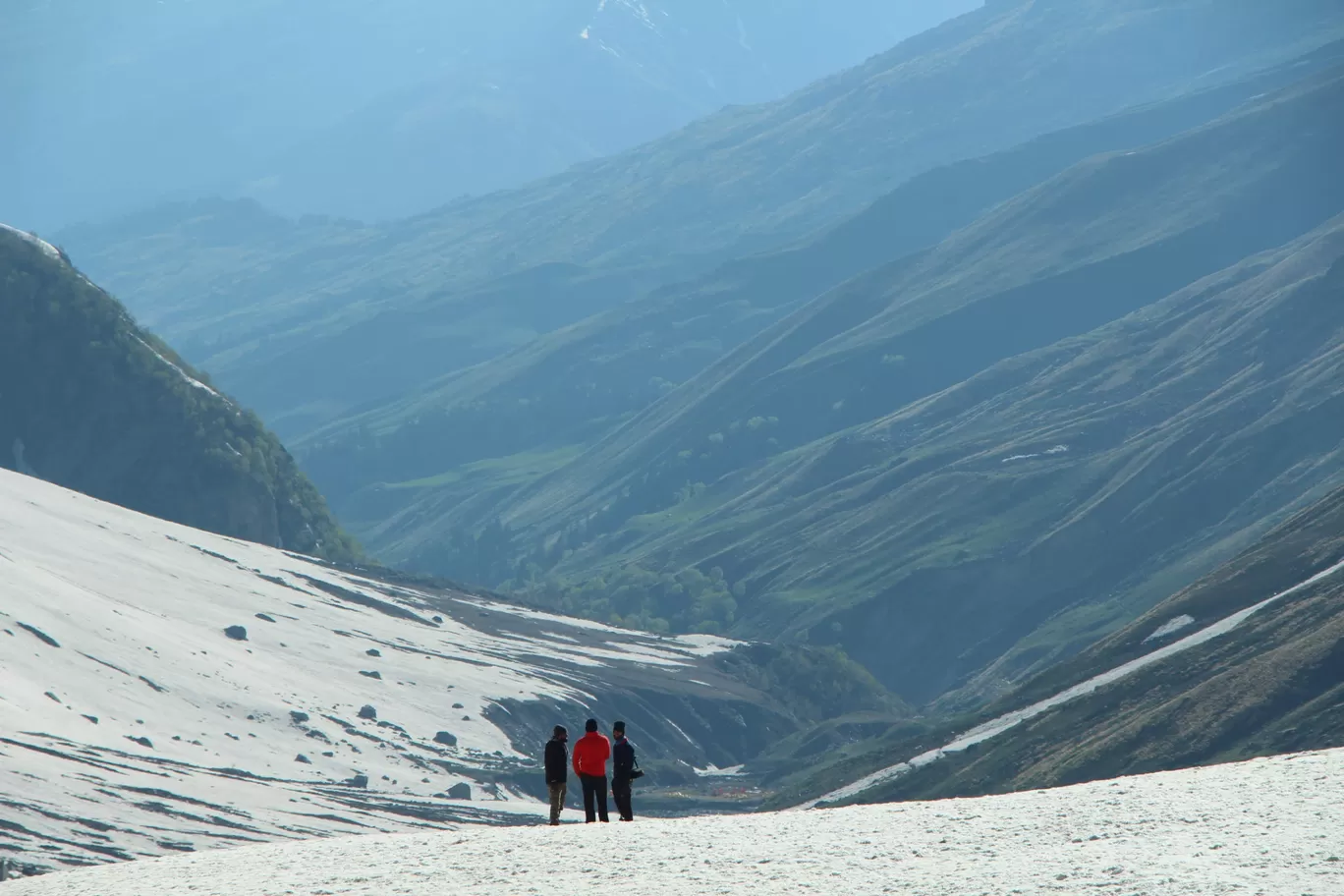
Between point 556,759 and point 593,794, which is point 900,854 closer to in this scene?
point 593,794

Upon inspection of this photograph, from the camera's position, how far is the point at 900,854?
32344 millimetres

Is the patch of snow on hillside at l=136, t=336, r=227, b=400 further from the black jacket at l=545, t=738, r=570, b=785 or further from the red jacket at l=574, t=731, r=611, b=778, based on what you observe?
the red jacket at l=574, t=731, r=611, b=778

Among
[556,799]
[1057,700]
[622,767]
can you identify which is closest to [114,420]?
[1057,700]

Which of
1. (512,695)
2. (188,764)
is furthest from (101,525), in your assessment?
(188,764)

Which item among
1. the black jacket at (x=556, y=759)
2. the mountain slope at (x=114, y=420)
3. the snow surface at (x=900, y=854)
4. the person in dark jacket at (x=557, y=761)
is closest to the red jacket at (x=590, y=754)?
the person in dark jacket at (x=557, y=761)

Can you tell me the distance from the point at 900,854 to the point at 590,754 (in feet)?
21.5

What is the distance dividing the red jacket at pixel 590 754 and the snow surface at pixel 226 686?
30223 mm

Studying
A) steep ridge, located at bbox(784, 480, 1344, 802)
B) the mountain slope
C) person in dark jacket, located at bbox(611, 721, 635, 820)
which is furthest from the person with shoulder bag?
the mountain slope

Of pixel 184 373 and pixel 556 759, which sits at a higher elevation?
pixel 184 373

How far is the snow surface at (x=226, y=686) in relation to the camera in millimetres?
74375

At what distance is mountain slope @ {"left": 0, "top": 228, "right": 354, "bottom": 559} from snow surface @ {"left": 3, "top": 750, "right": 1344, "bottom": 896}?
440 ft

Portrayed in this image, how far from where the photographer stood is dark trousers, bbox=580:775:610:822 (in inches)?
1442

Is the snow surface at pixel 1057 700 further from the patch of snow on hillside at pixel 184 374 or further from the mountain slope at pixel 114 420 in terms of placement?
the patch of snow on hillside at pixel 184 374

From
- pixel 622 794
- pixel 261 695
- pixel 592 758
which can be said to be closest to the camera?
pixel 592 758
